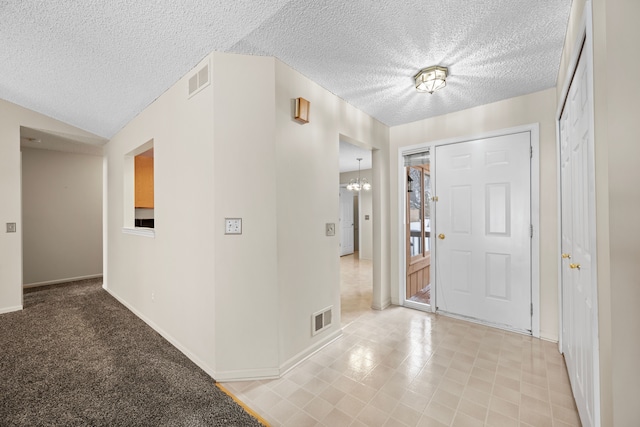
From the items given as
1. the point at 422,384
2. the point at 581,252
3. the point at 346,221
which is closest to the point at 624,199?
the point at 581,252

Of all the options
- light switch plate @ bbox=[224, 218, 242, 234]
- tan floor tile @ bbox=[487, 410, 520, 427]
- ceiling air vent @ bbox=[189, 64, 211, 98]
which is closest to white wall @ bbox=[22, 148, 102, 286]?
ceiling air vent @ bbox=[189, 64, 211, 98]

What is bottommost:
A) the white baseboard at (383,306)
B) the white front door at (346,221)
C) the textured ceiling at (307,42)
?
the white baseboard at (383,306)

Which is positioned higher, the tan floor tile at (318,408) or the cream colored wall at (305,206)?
the cream colored wall at (305,206)

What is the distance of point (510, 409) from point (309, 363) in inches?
55.3

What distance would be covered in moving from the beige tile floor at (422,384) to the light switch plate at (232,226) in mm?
1125

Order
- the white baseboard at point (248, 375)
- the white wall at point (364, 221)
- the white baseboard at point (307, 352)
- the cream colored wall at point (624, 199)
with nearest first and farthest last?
→ the cream colored wall at point (624, 199) < the white baseboard at point (248, 375) < the white baseboard at point (307, 352) < the white wall at point (364, 221)

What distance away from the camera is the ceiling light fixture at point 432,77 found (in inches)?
83.7

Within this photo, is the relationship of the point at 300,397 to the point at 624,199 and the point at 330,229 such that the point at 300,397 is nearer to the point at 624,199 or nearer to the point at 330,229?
the point at 330,229

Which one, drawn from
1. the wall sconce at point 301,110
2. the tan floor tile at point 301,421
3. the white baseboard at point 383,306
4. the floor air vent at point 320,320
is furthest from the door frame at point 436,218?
the tan floor tile at point 301,421

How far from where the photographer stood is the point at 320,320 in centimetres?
242

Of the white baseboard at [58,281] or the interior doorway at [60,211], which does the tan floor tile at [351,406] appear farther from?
the white baseboard at [58,281]

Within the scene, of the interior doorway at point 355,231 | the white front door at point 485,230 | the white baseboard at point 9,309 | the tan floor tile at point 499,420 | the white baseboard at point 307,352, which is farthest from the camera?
the interior doorway at point 355,231

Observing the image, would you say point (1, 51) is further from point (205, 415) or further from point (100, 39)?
point (205, 415)

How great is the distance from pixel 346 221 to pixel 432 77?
20.7 ft
